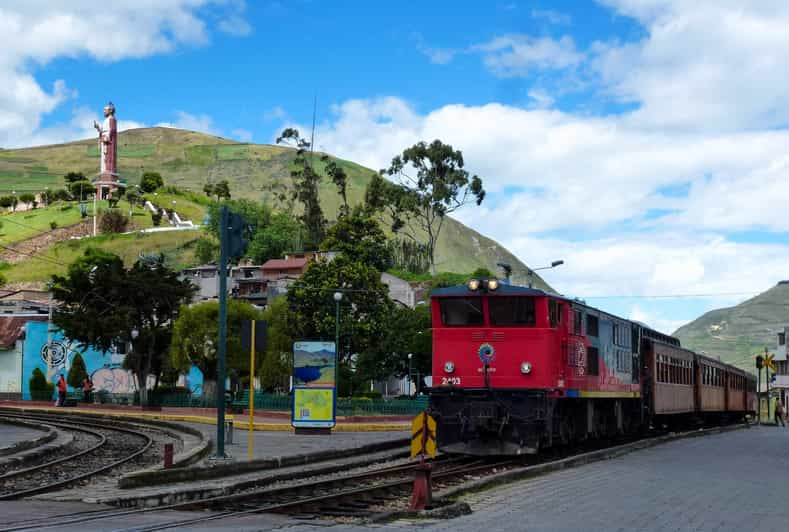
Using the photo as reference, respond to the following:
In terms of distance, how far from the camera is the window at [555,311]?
23.0m

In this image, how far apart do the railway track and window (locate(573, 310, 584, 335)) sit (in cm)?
1142

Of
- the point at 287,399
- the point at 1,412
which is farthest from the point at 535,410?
the point at 1,412

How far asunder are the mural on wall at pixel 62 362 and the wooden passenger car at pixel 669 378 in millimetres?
50999

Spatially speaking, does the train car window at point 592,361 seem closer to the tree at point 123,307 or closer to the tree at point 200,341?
the tree at point 200,341

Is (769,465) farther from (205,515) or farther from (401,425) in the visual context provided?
(401,425)

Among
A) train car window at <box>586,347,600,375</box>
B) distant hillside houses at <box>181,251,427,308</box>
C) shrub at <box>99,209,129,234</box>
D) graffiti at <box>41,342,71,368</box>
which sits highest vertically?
shrub at <box>99,209,129,234</box>

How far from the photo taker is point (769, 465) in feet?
77.6

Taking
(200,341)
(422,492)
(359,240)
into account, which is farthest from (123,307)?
(359,240)

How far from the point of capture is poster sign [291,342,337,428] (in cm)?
3234

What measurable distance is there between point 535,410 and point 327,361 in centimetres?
1303

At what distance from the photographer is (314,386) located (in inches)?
1273

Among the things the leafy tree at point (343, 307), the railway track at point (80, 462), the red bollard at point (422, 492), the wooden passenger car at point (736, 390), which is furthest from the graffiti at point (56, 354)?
the red bollard at point (422, 492)

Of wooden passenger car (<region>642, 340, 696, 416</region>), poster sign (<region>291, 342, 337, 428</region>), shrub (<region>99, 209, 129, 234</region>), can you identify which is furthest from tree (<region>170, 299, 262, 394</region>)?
shrub (<region>99, 209, 129, 234</region>)

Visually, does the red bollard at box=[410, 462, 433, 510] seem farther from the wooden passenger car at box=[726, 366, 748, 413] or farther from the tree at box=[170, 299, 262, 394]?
the tree at box=[170, 299, 262, 394]
